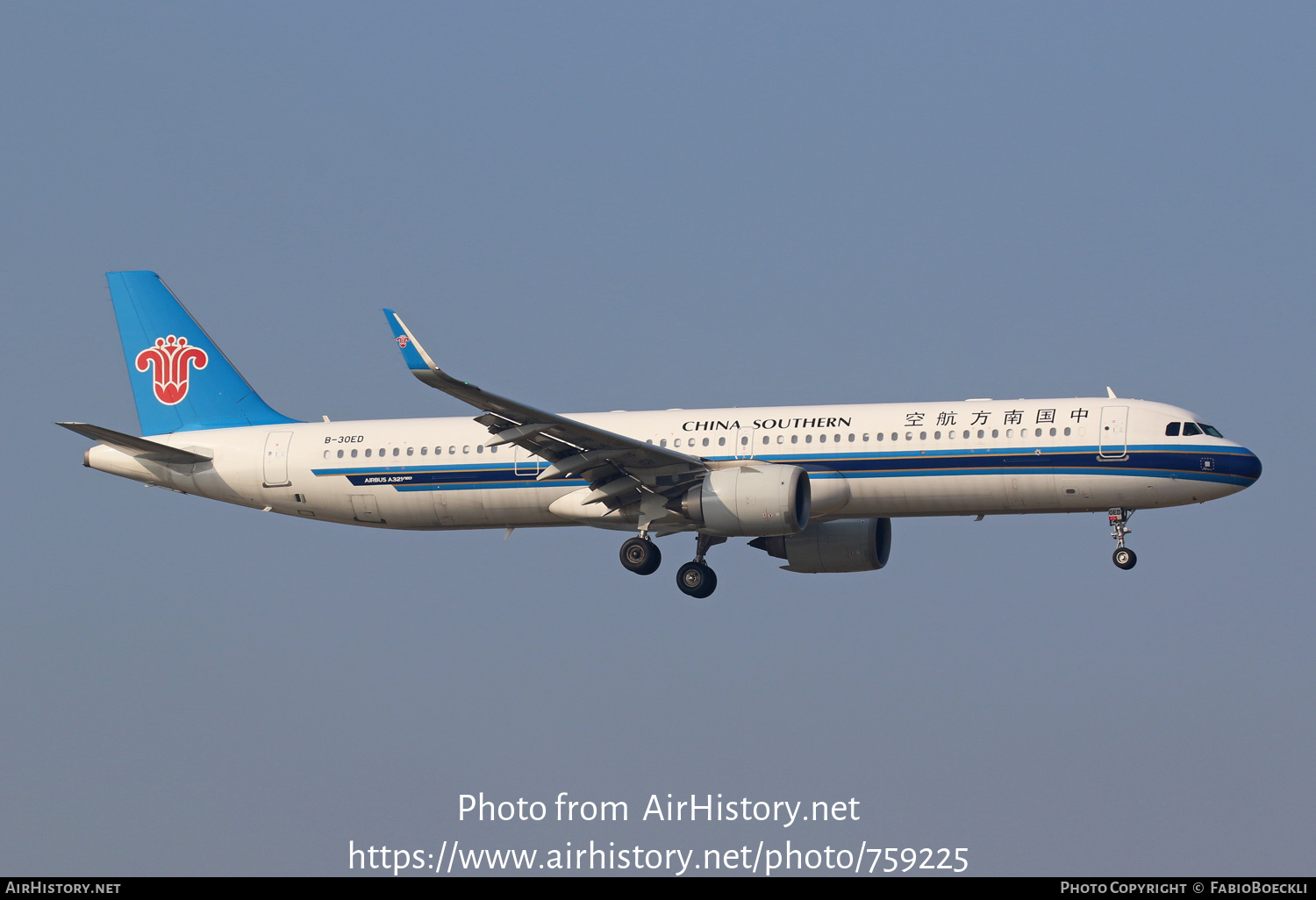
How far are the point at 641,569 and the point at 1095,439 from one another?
12291mm

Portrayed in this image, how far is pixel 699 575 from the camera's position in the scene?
4528 centimetres

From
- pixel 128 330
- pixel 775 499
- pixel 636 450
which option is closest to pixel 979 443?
pixel 775 499

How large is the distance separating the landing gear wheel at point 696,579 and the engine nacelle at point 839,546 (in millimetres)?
2443

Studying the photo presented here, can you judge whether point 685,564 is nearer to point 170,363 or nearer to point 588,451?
point 588,451

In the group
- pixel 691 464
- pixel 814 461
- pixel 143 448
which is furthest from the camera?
pixel 143 448

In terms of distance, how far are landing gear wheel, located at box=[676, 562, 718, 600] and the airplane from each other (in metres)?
0.05

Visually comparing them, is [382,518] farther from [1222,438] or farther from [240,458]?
[1222,438]

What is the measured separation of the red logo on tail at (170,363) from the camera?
162 feet

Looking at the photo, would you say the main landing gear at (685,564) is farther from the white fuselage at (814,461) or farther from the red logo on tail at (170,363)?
the red logo on tail at (170,363)

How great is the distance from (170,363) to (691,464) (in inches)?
699

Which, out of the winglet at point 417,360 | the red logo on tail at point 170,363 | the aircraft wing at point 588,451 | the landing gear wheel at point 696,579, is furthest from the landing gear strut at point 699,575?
the red logo on tail at point 170,363

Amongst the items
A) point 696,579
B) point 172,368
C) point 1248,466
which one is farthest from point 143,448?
point 1248,466

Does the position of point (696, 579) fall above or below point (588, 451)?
below

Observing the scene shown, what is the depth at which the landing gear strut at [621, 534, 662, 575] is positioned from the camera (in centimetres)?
4388
